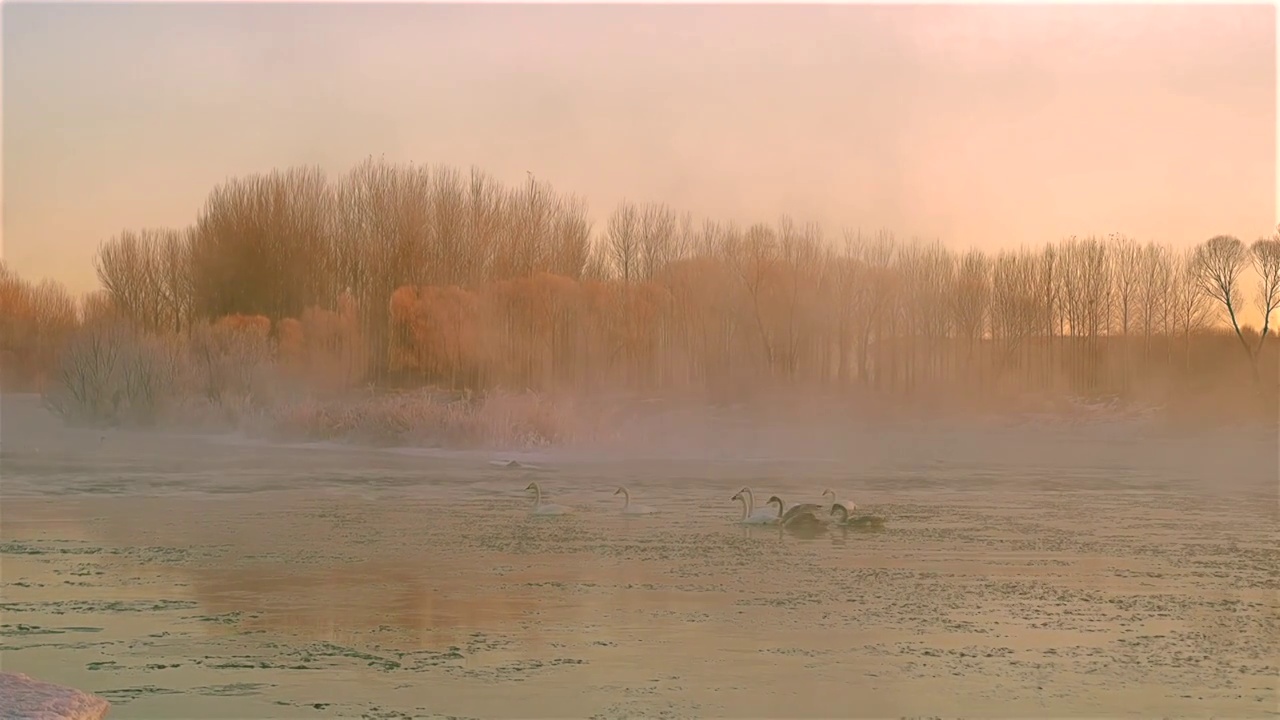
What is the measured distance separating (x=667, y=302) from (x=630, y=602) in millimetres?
39194

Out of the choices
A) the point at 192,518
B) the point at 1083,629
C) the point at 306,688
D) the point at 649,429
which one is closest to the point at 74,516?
the point at 192,518

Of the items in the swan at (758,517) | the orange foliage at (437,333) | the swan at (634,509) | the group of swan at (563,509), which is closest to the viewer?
the swan at (758,517)

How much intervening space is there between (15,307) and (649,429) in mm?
36333

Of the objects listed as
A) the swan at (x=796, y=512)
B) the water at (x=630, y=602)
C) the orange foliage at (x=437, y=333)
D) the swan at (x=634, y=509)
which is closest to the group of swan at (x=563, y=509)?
the swan at (x=634, y=509)

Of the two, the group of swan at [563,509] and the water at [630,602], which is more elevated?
the group of swan at [563,509]

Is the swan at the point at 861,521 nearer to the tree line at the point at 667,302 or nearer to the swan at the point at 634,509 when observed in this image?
the swan at the point at 634,509

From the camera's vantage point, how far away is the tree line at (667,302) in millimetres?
45312

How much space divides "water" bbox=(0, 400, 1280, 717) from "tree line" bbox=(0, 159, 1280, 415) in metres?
26.8

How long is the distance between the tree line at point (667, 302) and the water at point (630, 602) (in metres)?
26.8

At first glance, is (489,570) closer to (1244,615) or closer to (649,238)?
(1244,615)

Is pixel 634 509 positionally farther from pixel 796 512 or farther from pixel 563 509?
pixel 796 512

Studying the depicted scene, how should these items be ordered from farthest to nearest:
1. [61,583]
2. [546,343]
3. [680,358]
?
[680,358] → [546,343] → [61,583]

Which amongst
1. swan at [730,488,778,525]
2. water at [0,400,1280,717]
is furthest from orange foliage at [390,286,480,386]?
swan at [730,488,778,525]

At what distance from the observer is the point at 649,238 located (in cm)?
5178
